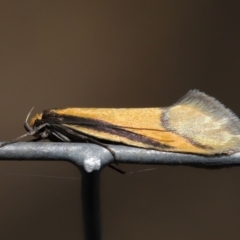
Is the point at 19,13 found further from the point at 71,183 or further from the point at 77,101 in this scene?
the point at 71,183

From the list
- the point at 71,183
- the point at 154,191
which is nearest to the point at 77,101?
the point at 71,183

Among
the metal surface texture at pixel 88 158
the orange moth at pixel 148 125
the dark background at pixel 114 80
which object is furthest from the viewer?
the dark background at pixel 114 80

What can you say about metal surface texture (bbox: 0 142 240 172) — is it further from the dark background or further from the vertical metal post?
the dark background

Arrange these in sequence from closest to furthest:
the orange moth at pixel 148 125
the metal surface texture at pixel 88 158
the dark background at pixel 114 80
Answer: the metal surface texture at pixel 88 158 → the orange moth at pixel 148 125 → the dark background at pixel 114 80

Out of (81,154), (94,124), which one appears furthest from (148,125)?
(81,154)

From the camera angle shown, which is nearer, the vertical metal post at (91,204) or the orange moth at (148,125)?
the vertical metal post at (91,204)

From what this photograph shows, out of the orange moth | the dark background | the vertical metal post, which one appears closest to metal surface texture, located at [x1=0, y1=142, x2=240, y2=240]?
the vertical metal post

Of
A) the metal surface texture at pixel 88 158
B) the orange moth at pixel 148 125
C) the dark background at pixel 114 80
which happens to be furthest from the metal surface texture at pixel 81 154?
the dark background at pixel 114 80

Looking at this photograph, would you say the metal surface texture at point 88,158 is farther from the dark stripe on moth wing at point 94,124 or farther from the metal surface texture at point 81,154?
the dark stripe on moth wing at point 94,124
